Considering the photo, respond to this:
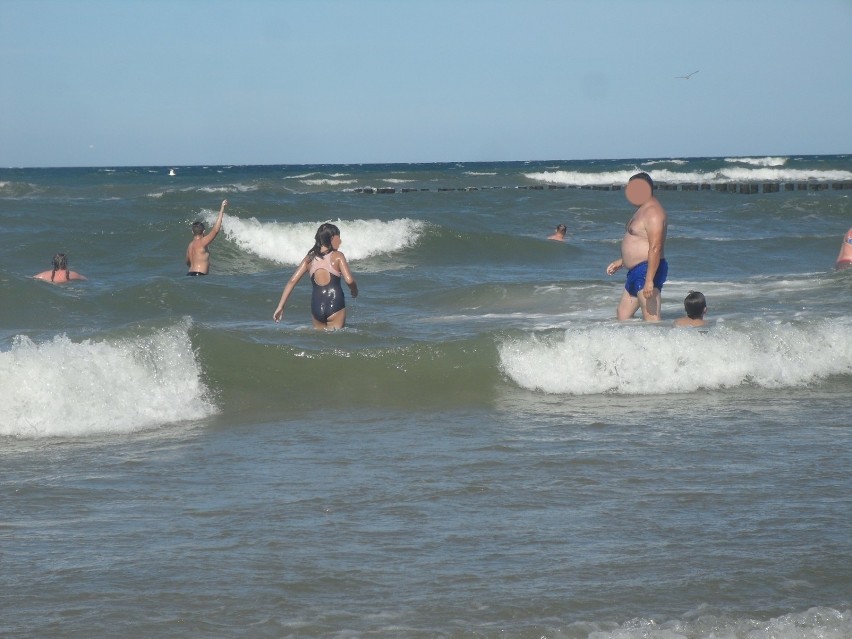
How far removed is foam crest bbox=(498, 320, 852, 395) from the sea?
26 mm

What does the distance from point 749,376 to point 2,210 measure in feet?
75.2

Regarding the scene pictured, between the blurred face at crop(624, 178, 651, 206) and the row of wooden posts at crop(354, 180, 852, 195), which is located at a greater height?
the row of wooden posts at crop(354, 180, 852, 195)

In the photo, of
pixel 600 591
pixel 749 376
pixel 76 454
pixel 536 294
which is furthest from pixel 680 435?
pixel 536 294

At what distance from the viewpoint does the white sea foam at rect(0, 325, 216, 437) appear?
26.0 ft

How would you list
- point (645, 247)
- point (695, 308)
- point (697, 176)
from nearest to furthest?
1. point (645, 247)
2. point (695, 308)
3. point (697, 176)

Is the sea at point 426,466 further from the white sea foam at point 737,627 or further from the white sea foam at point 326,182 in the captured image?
the white sea foam at point 326,182

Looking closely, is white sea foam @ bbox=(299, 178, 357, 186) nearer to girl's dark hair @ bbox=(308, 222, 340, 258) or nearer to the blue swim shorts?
girl's dark hair @ bbox=(308, 222, 340, 258)

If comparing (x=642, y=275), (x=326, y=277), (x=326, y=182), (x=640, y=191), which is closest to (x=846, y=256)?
(x=642, y=275)

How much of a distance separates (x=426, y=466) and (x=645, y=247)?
12.6 feet

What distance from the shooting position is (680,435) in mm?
7234

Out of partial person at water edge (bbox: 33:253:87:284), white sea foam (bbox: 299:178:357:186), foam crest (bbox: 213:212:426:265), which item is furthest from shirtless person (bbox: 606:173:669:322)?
white sea foam (bbox: 299:178:357:186)

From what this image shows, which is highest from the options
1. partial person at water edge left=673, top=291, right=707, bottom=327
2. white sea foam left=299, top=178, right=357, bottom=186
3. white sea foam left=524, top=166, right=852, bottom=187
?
white sea foam left=524, top=166, right=852, bottom=187

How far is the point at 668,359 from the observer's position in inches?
371

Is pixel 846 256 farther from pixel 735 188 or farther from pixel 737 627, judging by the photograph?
pixel 735 188
